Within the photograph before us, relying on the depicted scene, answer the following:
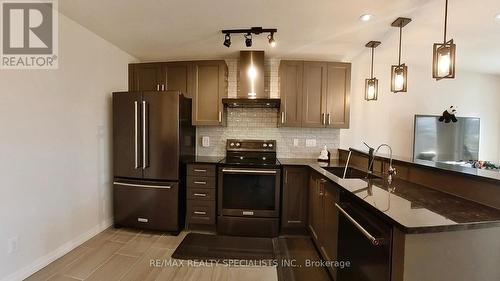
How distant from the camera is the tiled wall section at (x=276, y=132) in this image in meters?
3.62

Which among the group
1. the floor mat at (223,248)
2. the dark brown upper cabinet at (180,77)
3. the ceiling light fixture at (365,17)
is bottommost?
the floor mat at (223,248)

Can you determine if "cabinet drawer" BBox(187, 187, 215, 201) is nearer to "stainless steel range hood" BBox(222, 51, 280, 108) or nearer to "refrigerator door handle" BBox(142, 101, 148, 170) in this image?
"refrigerator door handle" BBox(142, 101, 148, 170)

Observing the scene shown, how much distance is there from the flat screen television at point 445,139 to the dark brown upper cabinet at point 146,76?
4.29 m

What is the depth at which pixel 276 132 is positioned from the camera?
143 inches

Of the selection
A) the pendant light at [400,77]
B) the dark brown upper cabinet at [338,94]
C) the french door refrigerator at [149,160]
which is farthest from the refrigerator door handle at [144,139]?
the pendant light at [400,77]

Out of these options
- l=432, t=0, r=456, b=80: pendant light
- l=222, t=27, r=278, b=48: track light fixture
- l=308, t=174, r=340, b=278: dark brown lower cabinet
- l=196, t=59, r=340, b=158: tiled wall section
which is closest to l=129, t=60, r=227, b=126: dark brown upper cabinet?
l=196, t=59, r=340, b=158: tiled wall section

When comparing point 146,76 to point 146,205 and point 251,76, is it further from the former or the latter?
point 146,205

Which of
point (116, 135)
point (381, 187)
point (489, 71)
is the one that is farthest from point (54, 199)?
point (489, 71)

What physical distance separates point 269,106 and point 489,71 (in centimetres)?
429

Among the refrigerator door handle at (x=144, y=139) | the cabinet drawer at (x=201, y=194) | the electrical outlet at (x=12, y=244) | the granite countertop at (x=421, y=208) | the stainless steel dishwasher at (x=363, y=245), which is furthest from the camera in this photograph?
the cabinet drawer at (x=201, y=194)

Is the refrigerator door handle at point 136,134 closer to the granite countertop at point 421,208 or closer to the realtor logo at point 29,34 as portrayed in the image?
the realtor logo at point 29,34

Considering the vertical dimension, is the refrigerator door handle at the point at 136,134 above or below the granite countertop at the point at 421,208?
above

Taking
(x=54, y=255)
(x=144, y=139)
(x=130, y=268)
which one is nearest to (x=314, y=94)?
(x=144, y=139)

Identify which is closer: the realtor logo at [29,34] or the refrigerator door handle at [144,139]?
the realtor logo at [29,34]
